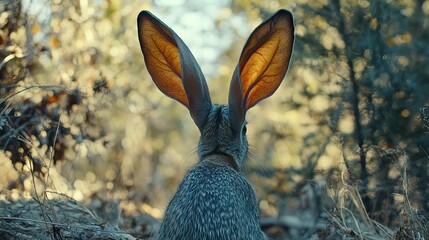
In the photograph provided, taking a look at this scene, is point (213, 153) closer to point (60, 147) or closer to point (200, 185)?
point (200, 185)

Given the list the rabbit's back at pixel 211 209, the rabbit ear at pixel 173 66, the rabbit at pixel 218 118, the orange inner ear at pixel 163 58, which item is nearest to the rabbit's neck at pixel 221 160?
the rabbit at pixel 218 118

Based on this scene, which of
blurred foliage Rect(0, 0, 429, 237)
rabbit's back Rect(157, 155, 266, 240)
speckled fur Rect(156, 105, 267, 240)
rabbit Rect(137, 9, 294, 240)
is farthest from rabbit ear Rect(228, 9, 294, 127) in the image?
blurred foliage Rect(0, 0, 429, 237)

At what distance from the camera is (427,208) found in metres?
5.76

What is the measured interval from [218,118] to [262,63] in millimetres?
509

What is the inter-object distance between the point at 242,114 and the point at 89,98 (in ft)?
6.59

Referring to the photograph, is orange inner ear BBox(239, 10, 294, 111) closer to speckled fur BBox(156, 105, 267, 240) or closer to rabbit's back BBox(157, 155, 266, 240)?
speckled fur BBox(156, 105, 267, 240)

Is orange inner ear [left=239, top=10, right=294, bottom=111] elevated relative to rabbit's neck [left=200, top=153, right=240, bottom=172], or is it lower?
elevated

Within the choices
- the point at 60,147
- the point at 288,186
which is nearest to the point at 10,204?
the point at 60,147

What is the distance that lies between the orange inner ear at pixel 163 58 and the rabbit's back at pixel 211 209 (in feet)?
2.98

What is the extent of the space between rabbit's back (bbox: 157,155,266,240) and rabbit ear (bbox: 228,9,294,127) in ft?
1.61

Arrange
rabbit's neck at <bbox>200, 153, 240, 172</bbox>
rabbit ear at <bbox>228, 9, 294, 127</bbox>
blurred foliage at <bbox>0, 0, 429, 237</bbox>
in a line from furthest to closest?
blurred foliage at <bbox>0, 0, 429, 237</bbox>, rabbit's neck at <bbox>200, 153, 240, 172</bbox>, rabbit ear at <bbox>228, 9, 294, 127</bbox>

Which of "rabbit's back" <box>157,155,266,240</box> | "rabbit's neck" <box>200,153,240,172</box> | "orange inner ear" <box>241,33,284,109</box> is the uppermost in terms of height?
"orange inner ear" <box>241,33,284,109</box>

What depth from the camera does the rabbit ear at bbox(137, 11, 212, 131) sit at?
4832 millimetres

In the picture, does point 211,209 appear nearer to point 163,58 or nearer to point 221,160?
point 221,160
